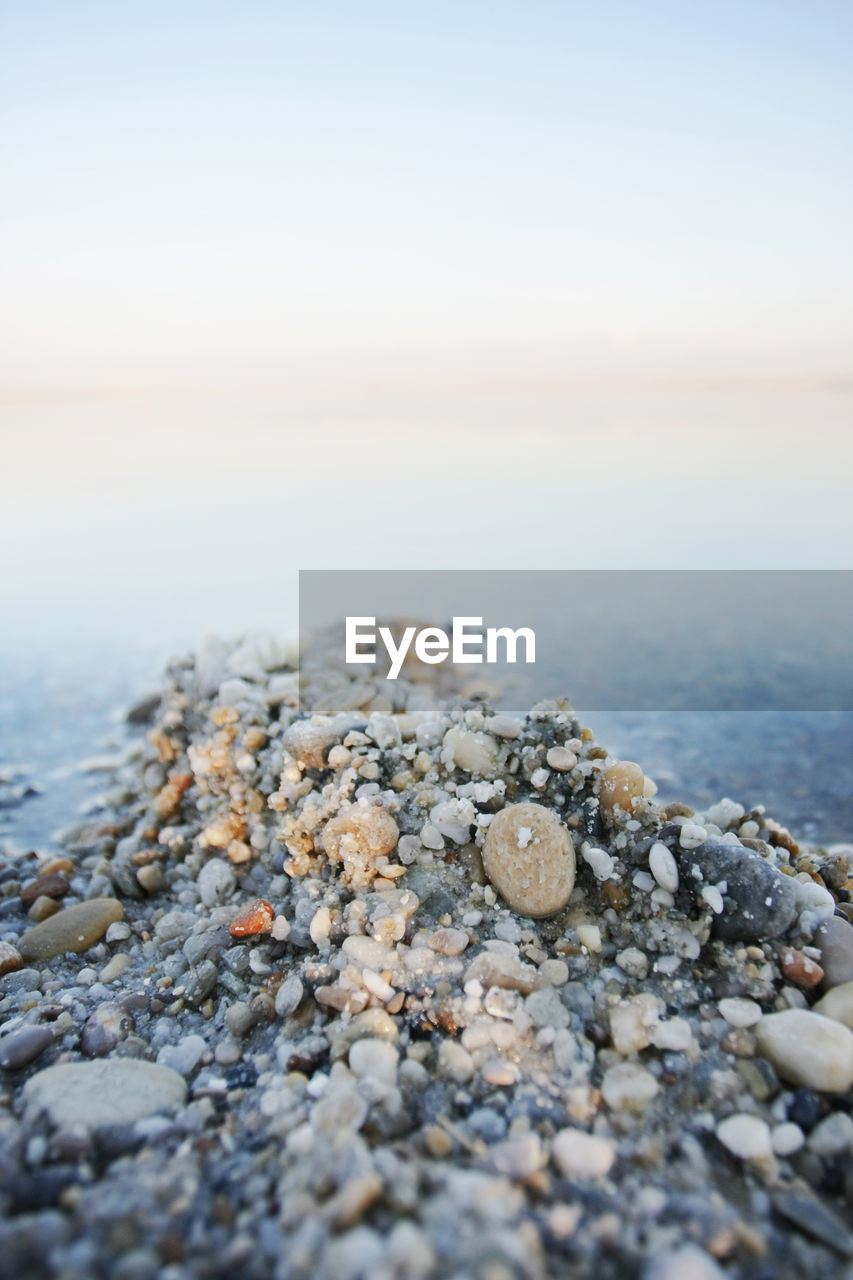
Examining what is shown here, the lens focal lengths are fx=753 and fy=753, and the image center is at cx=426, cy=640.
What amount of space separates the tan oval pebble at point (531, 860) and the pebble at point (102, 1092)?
117 centimetres

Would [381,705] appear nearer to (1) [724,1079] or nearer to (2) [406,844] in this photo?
(2) [406,844]

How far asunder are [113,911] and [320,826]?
1157mm

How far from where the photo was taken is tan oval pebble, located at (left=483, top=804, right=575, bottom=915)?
259cm

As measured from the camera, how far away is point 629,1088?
2037mm

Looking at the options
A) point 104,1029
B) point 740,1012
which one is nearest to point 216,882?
point 104,1029

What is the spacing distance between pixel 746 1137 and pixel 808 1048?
1.06 ft

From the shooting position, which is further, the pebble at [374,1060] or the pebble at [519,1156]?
the pebble at [374,1060]

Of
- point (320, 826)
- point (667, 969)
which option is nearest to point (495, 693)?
point (320, 826)

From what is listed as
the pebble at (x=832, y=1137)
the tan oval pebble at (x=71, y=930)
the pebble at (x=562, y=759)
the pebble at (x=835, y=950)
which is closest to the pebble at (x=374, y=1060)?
the pebble at (x=832, y=1137)

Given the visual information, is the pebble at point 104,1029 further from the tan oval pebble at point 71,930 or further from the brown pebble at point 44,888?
the brown pebble at point 44,888

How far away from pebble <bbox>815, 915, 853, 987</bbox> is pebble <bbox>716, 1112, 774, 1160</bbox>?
593mm

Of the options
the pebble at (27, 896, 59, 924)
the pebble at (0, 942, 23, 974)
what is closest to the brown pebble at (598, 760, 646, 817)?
the pebble at (0, 942, 23, 974)

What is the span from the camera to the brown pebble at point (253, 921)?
277 cm

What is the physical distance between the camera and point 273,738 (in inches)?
148
